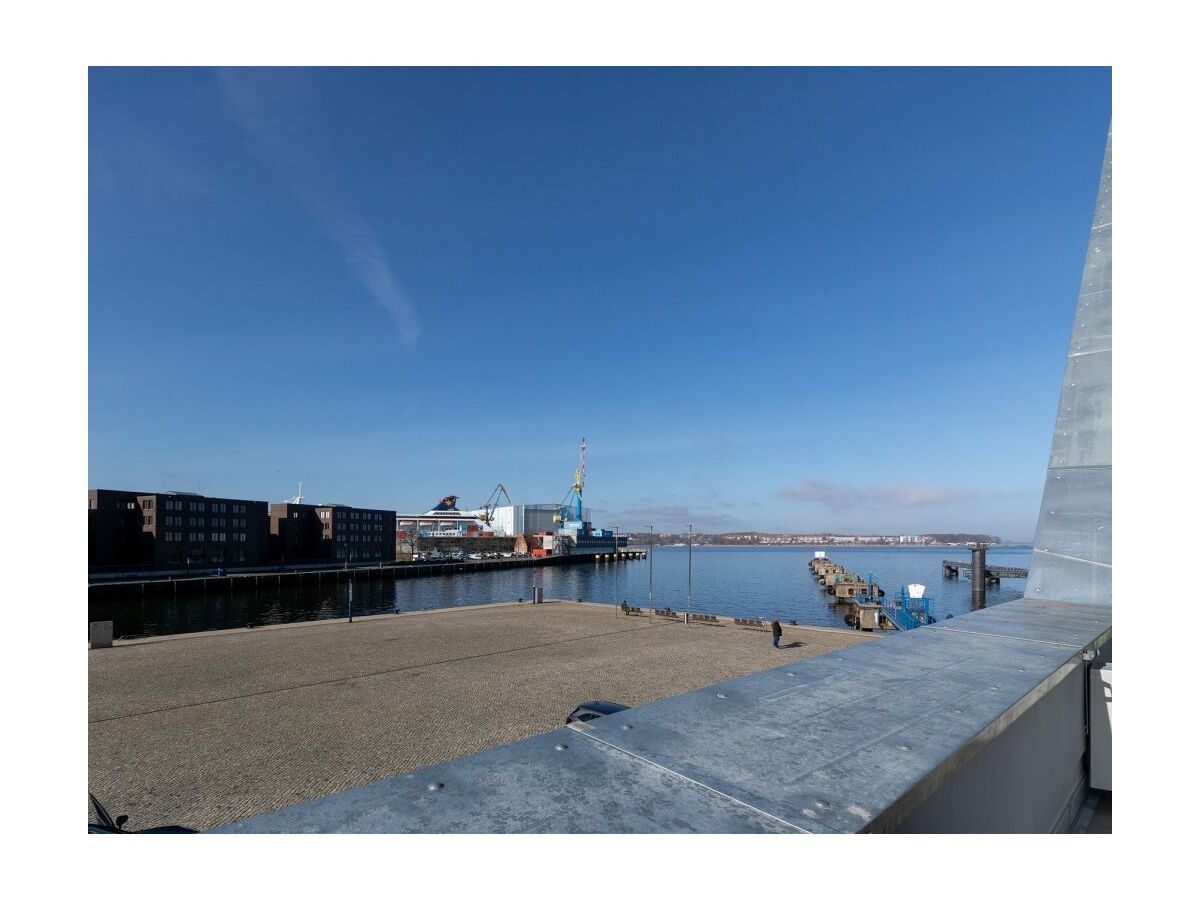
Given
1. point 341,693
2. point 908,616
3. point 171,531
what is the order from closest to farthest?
point 341,693 < point 908,616 < point 171,531

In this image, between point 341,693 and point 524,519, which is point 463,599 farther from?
point 524,519

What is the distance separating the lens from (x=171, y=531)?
225 feet

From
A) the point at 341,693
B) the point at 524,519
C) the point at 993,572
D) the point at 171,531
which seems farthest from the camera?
the point at 524,519

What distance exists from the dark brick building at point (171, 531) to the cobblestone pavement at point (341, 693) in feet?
183

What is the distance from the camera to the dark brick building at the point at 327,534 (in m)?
83.6

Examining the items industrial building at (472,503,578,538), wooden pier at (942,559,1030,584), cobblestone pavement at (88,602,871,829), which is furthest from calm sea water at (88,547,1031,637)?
industrial building at (472,503,578,538)

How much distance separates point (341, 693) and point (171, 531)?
68621 millimetres

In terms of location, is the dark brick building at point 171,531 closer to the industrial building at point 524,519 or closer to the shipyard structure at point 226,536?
the shipyard structure at point 226,536

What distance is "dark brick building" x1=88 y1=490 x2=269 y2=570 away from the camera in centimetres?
6438

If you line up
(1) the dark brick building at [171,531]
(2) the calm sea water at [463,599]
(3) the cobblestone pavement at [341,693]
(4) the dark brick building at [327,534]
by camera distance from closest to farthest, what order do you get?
(3) the cobblestone pavement at [341,693]
(2) the calm sea water at [463,599]
(1) the dark brick building at [171,531]
(4) the dark brick building at [327,534]

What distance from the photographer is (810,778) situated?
2719 mm

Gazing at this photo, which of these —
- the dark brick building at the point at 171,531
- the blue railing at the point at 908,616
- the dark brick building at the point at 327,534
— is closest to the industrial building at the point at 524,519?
the dark brick building at the point at 327,534

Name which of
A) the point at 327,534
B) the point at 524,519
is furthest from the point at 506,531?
the point at 327,534
